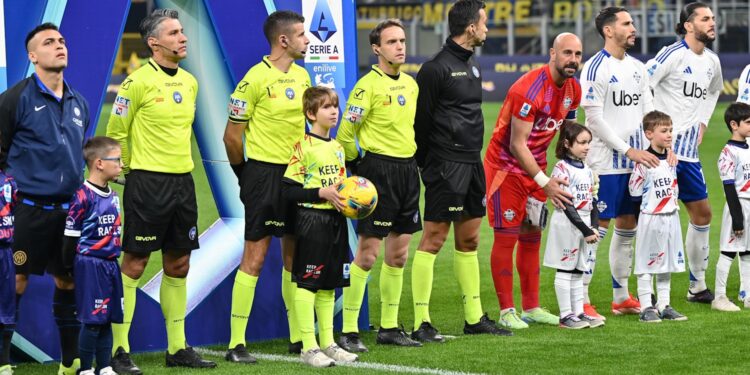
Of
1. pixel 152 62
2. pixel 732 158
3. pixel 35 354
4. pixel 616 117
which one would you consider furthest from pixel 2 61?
pixel 732 158

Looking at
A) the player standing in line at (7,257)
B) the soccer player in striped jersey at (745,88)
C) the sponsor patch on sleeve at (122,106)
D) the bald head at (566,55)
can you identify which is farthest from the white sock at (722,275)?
the player standing in line at (7,257)

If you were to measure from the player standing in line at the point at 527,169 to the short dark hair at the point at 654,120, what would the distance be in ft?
1.65

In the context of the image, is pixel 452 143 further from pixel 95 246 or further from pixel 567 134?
pixel 95 246

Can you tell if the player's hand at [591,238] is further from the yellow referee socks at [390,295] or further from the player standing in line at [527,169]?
the yellow referee socks at [390,295]

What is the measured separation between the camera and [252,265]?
315 inches

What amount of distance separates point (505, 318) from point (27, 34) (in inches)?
146

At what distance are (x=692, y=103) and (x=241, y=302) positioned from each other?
4077mm

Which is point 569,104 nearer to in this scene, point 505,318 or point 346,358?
point 505,318

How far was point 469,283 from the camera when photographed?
28.9ft

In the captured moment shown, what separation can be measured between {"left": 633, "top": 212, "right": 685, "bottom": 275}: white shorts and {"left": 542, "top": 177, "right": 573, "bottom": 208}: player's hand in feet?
2.79

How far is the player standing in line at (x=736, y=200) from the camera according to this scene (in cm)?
969

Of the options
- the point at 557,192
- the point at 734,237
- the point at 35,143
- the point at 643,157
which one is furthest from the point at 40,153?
the point at 734,237

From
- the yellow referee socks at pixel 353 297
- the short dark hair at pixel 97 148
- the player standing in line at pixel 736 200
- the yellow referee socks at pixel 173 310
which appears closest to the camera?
the short dark hair at pixel 97 148

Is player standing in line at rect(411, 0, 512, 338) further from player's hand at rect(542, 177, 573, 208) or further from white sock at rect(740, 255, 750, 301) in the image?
white sock at rect(740, 255, 750, 301)
